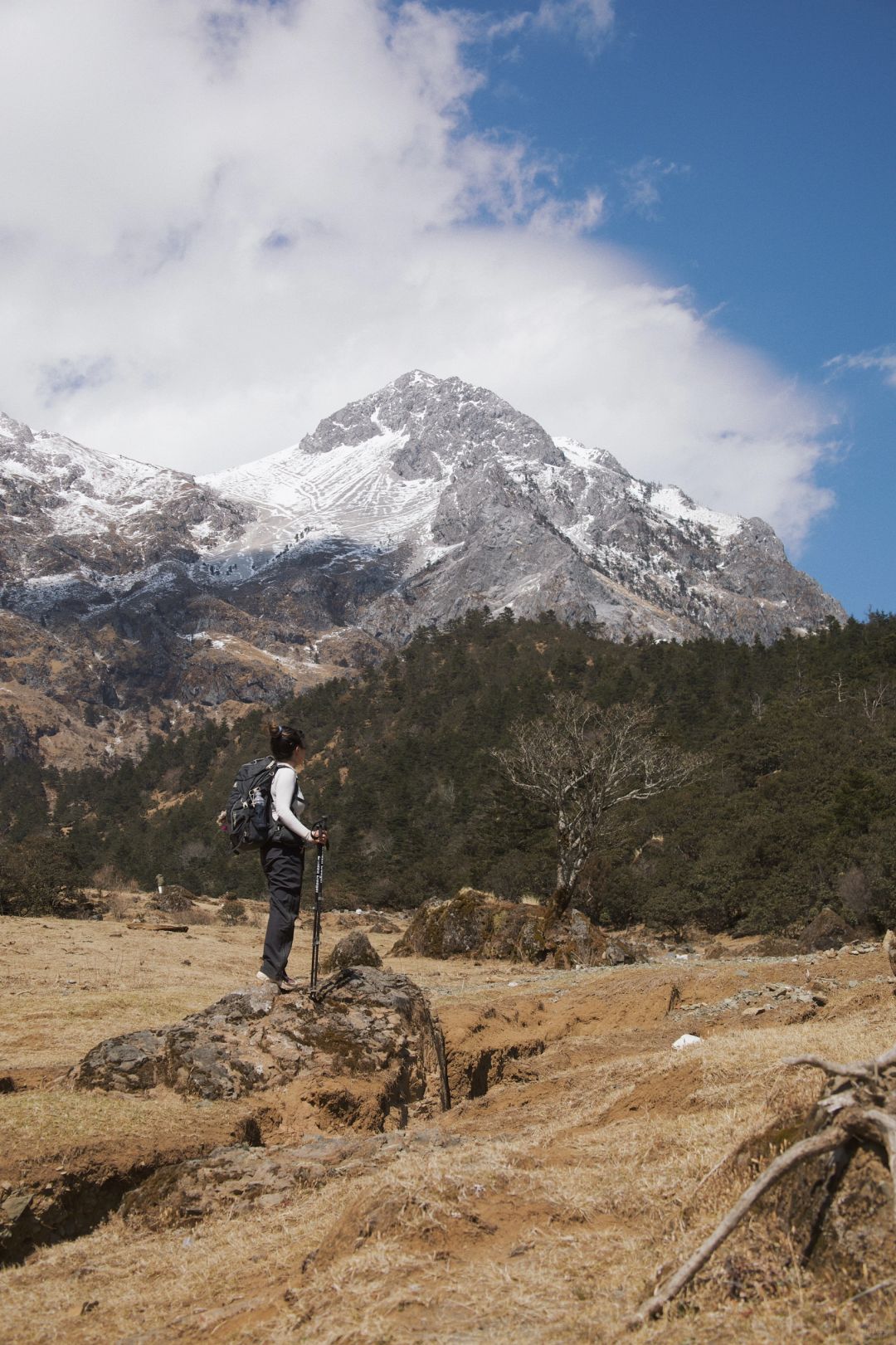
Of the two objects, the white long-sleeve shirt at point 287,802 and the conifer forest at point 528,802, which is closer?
the white long-sleeve shirt at point 287,802

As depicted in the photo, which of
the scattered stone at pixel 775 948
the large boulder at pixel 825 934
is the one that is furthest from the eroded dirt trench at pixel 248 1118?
the large boulder at pixel 825 934

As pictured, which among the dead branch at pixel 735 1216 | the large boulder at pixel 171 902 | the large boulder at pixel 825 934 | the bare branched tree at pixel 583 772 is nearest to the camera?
the dead branch at pixel 735 1216

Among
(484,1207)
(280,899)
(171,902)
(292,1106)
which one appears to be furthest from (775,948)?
(171,902)

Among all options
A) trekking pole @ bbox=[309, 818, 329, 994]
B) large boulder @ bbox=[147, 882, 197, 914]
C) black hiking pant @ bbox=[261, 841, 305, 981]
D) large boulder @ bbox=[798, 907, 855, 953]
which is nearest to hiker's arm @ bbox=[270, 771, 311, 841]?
trekking pole @ bbox=[309, 818, 329, 994]

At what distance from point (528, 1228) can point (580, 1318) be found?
2.32 feet

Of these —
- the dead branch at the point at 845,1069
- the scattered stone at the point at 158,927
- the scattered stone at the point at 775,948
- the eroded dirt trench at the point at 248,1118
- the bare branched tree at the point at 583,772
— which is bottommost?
the scattered stone at the point at 158,927

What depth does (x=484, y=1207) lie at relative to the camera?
11.4 feet

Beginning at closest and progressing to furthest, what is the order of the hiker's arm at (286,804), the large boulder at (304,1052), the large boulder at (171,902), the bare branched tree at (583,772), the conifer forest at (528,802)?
the large boulder at (304,1052), the hiker's arm at (286,804), the bare branched tree at (583,772), the large boulder at (171,902), the conifer forest at (528,802)

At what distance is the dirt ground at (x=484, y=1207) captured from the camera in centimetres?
266

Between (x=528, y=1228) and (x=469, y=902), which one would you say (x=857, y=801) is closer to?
(x=469, y=902)

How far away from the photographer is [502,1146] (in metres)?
4.44

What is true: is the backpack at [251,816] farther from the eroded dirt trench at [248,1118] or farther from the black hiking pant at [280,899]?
the eroded dirt trench at [248,1118]

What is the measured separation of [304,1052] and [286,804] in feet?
6.22

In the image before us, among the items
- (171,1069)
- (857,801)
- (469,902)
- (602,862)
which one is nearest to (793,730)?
(857,801)
